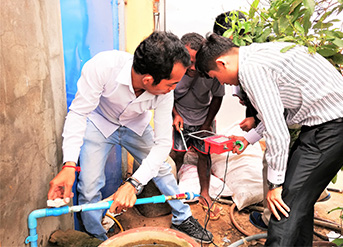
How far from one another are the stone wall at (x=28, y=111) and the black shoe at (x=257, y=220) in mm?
1760

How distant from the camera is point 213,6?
4051 millimetres

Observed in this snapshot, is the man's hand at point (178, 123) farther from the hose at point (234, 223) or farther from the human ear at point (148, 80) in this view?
the human ear at point (148, 80)

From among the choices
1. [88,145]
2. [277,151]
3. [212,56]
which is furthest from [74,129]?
[277,151]

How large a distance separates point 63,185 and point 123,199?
346 mm

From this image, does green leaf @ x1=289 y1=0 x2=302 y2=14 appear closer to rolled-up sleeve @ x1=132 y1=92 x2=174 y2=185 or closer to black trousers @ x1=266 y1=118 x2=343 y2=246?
black trousers @ x1=266 y1=118 x2=343 y2=246

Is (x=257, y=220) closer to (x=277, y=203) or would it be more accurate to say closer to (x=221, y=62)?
(x=277, y=203)

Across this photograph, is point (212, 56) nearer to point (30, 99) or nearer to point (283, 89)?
point (283, 89)

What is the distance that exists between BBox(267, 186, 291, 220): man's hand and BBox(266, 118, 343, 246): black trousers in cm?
3

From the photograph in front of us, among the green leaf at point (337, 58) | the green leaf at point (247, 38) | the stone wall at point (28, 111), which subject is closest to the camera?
the stone wall at point (28, 111)

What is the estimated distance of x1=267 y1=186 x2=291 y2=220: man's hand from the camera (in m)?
1.55

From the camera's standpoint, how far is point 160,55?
1.61 meters

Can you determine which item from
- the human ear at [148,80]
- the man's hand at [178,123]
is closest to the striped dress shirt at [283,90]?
the human ear at [148,80]

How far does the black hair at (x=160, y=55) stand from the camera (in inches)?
63.6

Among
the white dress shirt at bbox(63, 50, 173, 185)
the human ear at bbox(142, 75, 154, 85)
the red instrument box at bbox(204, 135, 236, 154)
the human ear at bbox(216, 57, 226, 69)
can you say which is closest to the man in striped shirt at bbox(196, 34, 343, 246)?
the human ear at bbox(216, 57, 226, 69)
